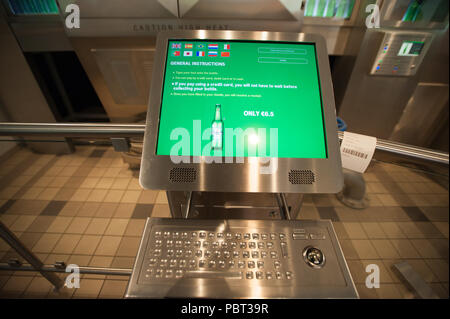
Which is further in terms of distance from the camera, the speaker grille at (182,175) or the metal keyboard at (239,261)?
the speaker grille at (182,175)

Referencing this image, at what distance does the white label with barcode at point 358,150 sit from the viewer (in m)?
0.64

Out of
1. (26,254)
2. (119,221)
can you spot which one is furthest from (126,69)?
(26,254)

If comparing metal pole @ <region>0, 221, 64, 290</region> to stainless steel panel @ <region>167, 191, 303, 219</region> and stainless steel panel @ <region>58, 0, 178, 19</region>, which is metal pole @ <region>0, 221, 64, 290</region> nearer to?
stainless steel panel @ <region>167, 191, 303, 219</region>

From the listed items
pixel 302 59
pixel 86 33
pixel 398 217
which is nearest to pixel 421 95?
pixel 398 217

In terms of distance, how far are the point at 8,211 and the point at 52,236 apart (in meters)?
0.29

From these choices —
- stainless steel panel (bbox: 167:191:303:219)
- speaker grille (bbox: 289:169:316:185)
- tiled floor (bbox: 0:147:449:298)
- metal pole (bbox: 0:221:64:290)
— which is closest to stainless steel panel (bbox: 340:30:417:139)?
tiled floor (bbox: 0:147:449:298)

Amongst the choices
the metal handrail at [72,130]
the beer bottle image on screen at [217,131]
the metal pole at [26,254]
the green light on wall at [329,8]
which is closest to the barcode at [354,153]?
the beer bottle image on screen at [217,131]

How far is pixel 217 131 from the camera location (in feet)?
1.89

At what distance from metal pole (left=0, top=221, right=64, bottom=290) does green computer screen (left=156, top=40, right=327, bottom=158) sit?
3.58ft

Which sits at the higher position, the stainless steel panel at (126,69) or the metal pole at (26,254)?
the stainless steel panel at (126,69)

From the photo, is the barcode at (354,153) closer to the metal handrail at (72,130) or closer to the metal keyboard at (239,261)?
the metal keyboard at (239,261)

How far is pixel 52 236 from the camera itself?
132 centimetres

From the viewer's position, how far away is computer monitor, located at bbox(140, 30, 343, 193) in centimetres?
55

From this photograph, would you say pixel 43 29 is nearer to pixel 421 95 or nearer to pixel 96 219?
pixel 96 219
